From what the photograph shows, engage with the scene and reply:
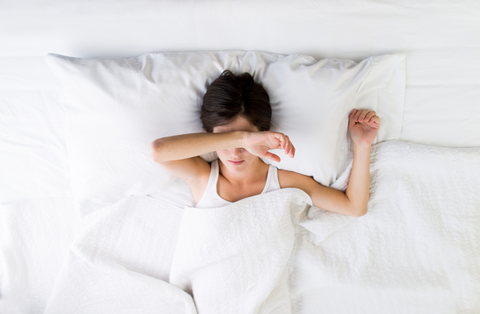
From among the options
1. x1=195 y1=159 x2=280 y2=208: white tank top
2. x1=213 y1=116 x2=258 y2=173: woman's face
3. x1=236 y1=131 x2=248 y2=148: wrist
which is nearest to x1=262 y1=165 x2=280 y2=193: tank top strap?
x1=195 y1=159 x2=280 y2=208: white tank top

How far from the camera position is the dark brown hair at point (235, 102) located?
30.8 inches

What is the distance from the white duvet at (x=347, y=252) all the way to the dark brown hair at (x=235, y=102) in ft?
1.04

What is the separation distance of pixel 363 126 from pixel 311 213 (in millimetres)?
395

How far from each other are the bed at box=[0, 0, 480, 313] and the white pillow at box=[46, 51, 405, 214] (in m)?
0.08

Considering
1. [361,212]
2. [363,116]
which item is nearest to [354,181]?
[361,212]

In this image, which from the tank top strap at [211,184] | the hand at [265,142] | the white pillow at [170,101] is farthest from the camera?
the tank top strap at [211,184]

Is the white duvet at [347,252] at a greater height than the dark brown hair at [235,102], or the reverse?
the dark brown hair at [235,102]

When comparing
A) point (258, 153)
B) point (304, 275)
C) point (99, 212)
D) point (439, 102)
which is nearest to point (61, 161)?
point (99, 212)

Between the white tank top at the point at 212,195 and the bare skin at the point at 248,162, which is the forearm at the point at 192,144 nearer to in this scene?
the bare skin at the point at 248,162

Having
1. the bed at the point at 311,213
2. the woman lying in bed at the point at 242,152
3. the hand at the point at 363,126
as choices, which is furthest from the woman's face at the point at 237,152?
the hand at the point at 363,126

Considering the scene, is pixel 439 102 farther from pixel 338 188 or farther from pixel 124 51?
pixel 124 51

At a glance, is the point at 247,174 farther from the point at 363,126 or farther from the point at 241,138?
the point at 363,126

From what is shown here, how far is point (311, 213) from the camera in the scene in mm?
1053

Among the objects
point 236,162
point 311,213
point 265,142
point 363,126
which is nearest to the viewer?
point 265,142
